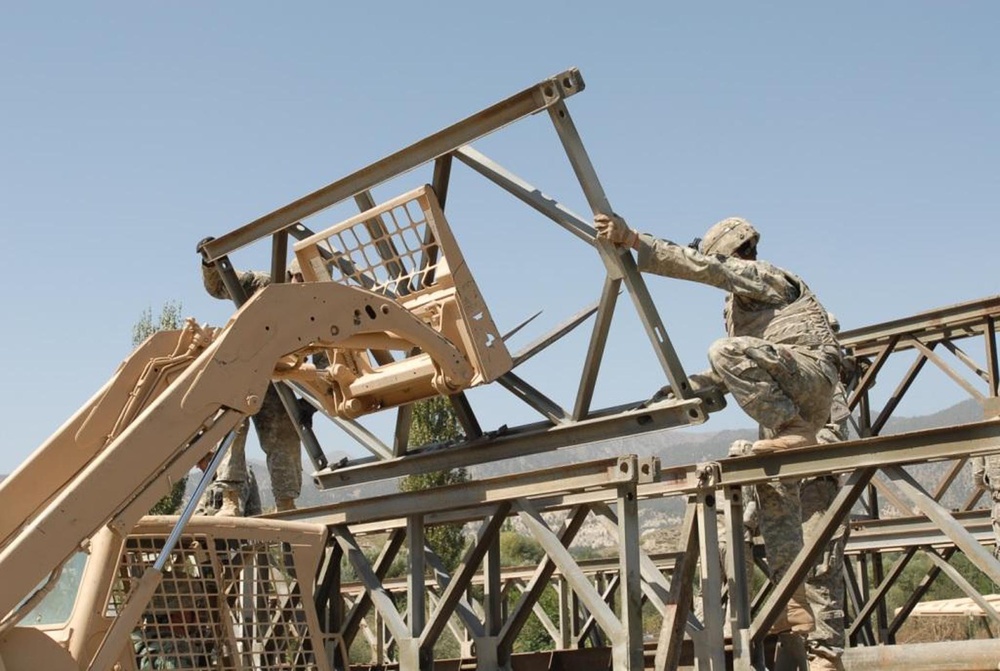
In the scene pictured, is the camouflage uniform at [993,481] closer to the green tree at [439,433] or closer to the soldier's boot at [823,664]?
the soldier's boot at [823,664]

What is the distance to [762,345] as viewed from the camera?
7098mm

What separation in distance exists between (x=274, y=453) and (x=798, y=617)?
15.9 ft

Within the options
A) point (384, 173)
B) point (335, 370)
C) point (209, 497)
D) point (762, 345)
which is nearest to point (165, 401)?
point (335, 370)

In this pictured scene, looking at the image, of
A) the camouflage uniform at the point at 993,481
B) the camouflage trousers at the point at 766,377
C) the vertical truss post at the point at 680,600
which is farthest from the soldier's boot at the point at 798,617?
the camouflage uniform at the point at 993,481

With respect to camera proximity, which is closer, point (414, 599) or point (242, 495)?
point (414, 599)

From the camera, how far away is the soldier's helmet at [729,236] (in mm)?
7770

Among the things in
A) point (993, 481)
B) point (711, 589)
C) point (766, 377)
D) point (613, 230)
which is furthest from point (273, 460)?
point (993, 481)

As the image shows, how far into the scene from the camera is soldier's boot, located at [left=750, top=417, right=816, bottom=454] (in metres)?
6.90

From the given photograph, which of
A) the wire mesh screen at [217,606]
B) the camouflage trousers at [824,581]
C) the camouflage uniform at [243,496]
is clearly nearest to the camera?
the wire mesh screen at [217,606]

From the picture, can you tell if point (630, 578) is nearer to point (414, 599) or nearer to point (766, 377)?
point (766, 377)

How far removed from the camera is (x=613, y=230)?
23.5 feet

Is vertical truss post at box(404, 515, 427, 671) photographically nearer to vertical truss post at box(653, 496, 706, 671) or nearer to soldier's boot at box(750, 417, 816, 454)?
vertical truss post at box(653, 496, 706, 671)

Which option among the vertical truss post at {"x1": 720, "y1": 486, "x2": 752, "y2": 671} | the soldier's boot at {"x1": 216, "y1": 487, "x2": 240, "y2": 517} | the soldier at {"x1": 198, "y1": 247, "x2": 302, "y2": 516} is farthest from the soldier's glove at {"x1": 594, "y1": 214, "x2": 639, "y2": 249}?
the soldier's boot at {"x1": 216, "y1": 487, "x2": 240, "y2": 517}

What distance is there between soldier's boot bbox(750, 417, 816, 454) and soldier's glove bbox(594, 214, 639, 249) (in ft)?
4.54
